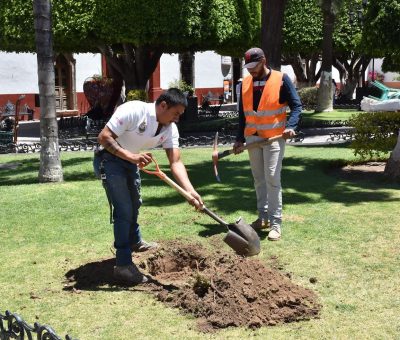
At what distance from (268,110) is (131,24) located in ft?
39.5

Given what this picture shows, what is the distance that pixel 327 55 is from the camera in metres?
26.2

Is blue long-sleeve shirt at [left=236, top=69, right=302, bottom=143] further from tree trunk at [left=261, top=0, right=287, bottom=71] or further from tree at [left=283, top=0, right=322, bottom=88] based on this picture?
tree at [left=283, top=0, right=322, bottom=88]

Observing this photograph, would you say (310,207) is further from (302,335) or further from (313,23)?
(313,23)

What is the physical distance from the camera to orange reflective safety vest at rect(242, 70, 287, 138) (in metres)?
6.17

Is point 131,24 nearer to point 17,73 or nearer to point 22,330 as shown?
point 17,73

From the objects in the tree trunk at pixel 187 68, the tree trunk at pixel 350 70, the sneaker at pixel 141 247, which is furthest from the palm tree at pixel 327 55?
the sneaker at pixel 141 247

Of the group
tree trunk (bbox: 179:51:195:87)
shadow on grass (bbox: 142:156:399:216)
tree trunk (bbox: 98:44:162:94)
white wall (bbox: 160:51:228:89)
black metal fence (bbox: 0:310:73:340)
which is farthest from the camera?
white wall (bbox: 160:51:228:89)

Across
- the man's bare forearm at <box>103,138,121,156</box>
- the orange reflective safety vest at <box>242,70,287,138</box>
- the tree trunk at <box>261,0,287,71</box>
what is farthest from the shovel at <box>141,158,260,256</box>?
the tree trunk at <box>261,0,287,71</box>

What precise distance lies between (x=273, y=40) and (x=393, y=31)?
4768 millimetres

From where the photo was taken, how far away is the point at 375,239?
6.36 metres

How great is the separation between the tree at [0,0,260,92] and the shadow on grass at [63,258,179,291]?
1276 cm

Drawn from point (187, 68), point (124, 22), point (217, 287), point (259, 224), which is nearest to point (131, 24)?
point (124, 22)

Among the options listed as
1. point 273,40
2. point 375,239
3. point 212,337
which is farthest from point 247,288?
point 273,40

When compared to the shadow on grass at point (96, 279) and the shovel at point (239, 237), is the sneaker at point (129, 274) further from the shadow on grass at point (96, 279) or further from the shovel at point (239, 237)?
the shovel at point (239, 237)
